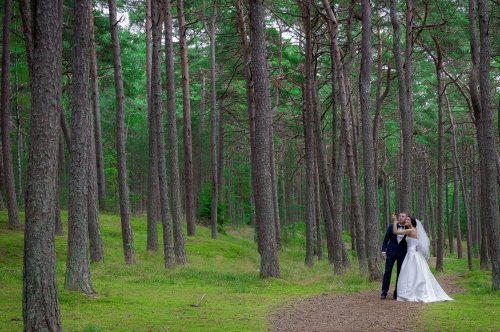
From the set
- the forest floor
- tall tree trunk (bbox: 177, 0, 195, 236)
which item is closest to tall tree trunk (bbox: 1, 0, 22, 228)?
tall tree trunk (bbox: 177, 0, 195, 236)

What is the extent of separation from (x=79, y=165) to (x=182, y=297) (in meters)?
3.24

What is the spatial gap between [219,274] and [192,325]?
7.02m

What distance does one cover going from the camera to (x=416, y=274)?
1048 centimetres

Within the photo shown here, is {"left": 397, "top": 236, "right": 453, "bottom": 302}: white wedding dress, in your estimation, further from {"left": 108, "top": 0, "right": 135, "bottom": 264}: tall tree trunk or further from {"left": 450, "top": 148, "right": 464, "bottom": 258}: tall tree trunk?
{"left": 450, "top": 148, "right": 464, "bottom": 258}: tall tree trunk

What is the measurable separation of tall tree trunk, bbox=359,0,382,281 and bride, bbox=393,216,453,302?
8.72ft

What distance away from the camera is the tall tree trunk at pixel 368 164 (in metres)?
13.7

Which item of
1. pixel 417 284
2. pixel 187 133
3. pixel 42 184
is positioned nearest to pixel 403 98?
pixel 417 284

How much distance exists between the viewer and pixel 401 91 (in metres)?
15.6

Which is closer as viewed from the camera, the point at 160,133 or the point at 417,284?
the point at 417,284

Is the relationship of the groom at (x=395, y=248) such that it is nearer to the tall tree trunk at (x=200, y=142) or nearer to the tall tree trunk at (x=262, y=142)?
the tall tree trunk at (x=262, y=142)

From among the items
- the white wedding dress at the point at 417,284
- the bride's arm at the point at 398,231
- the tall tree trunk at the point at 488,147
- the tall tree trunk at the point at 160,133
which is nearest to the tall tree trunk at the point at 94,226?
the tall tree trunk at the point at 160,133

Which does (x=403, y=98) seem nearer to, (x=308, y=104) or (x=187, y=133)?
(x=308, y=104)

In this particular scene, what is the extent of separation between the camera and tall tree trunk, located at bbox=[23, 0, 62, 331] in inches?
219

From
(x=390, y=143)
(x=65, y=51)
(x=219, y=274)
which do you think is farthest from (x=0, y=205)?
(x=390, y=143)
